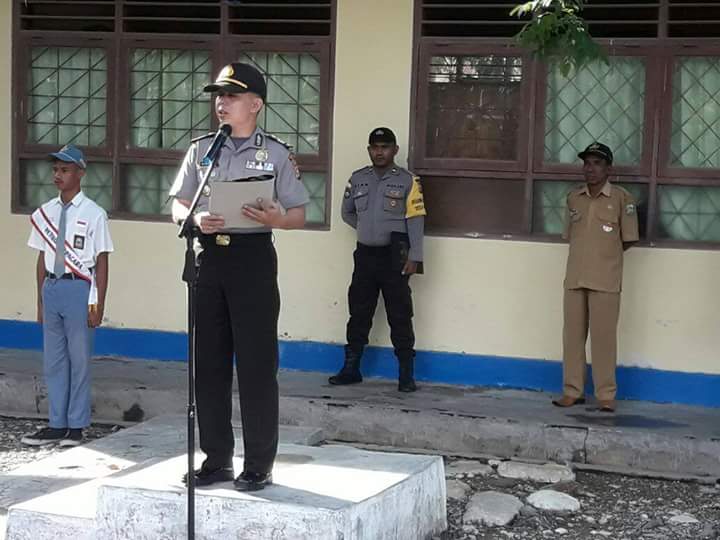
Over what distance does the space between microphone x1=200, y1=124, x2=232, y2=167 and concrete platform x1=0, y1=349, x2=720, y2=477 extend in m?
3.25

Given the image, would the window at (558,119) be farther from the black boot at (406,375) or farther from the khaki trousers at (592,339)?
the black boot at (406,375)

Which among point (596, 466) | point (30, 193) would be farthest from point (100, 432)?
point (596, 466)

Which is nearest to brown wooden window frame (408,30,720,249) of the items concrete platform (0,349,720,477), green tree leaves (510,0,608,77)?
concrete platform (0,349,720,477)

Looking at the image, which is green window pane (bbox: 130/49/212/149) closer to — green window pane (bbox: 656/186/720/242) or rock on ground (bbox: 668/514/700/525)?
green window pane (bbox: 656/186/720/242)

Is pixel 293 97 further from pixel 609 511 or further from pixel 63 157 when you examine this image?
pixel 609 511

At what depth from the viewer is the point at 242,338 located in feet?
16.1

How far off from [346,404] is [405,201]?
1.43 meters

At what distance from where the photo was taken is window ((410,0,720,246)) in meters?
7.96

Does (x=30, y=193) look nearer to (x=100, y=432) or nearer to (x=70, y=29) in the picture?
(x=70, y=29)

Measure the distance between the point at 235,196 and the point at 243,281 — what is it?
39cm

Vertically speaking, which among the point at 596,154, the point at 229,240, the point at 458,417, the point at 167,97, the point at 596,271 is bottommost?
the point at 458,417

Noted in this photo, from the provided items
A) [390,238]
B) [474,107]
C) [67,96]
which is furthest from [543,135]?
[67,96]

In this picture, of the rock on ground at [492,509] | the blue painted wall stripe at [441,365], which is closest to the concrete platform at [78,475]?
the rock on ground at [492,509]

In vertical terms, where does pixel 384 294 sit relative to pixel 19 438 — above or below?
above
